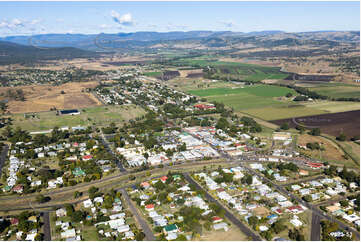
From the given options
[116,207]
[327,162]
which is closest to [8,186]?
[116,207]

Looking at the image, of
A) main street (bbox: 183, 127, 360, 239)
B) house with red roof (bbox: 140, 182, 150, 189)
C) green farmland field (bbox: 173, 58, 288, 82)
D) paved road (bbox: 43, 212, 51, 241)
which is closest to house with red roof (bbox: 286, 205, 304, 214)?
main street (bbox: 183, 127, 360, 239)

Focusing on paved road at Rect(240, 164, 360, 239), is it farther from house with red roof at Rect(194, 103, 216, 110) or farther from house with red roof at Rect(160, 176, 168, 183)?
house with red roof at Rect(194, 103, 216, 110)

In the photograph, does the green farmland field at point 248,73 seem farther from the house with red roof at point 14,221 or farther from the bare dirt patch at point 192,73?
the house with red roof at point 14,221

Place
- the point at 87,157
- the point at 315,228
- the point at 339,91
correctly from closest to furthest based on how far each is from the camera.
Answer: the point at 315,228 < the point at 87,157 < the point at 339,91

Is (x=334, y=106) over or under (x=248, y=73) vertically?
under

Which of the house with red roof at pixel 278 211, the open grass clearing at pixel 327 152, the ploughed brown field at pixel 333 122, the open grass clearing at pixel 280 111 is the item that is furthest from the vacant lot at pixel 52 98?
the house with red roof at pixel 278 211

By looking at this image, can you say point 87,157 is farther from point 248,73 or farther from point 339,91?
point 248,73

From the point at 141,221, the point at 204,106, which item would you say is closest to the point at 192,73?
the point at 204,106
